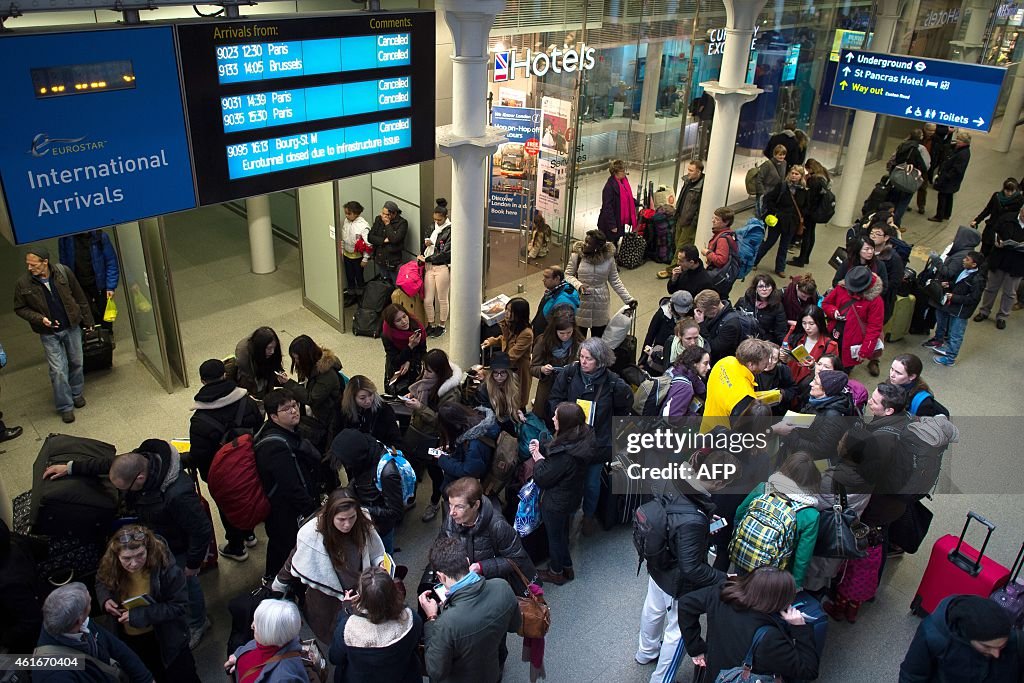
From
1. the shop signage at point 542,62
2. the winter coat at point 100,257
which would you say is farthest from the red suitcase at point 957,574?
the winter coat at point 100,257

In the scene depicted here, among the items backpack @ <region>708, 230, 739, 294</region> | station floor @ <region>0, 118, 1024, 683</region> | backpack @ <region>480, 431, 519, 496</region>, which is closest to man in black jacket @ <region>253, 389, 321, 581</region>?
station floor @ <region>0, 118, 1024, 683</region>

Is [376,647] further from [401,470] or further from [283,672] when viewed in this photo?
[401,470]

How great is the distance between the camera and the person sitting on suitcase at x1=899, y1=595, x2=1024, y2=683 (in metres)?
3.53

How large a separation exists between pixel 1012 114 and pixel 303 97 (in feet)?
58.5

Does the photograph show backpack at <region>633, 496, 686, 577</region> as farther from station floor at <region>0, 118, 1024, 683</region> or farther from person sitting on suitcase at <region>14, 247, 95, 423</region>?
person sitting on suitcase at <region>14, 247, 95, 423</region>

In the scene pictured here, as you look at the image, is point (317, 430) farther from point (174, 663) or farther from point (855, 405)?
point (855, 405)

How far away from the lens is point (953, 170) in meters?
12.4

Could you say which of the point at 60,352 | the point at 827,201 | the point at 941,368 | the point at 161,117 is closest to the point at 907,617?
the point at 941,368

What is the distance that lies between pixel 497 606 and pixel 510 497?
75.8 inches

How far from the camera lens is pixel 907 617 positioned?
538cm

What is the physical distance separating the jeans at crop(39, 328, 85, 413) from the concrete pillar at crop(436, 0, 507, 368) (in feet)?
11.1

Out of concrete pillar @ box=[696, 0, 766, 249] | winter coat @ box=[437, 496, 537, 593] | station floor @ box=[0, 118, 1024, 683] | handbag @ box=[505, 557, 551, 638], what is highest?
concrete pillar @ box=[696, 0, 766, 249]

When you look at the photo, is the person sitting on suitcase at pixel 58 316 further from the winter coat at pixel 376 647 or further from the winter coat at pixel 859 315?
the winter coat at pixel 859 315

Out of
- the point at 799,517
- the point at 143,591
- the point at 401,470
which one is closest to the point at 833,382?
the point at 799,517
